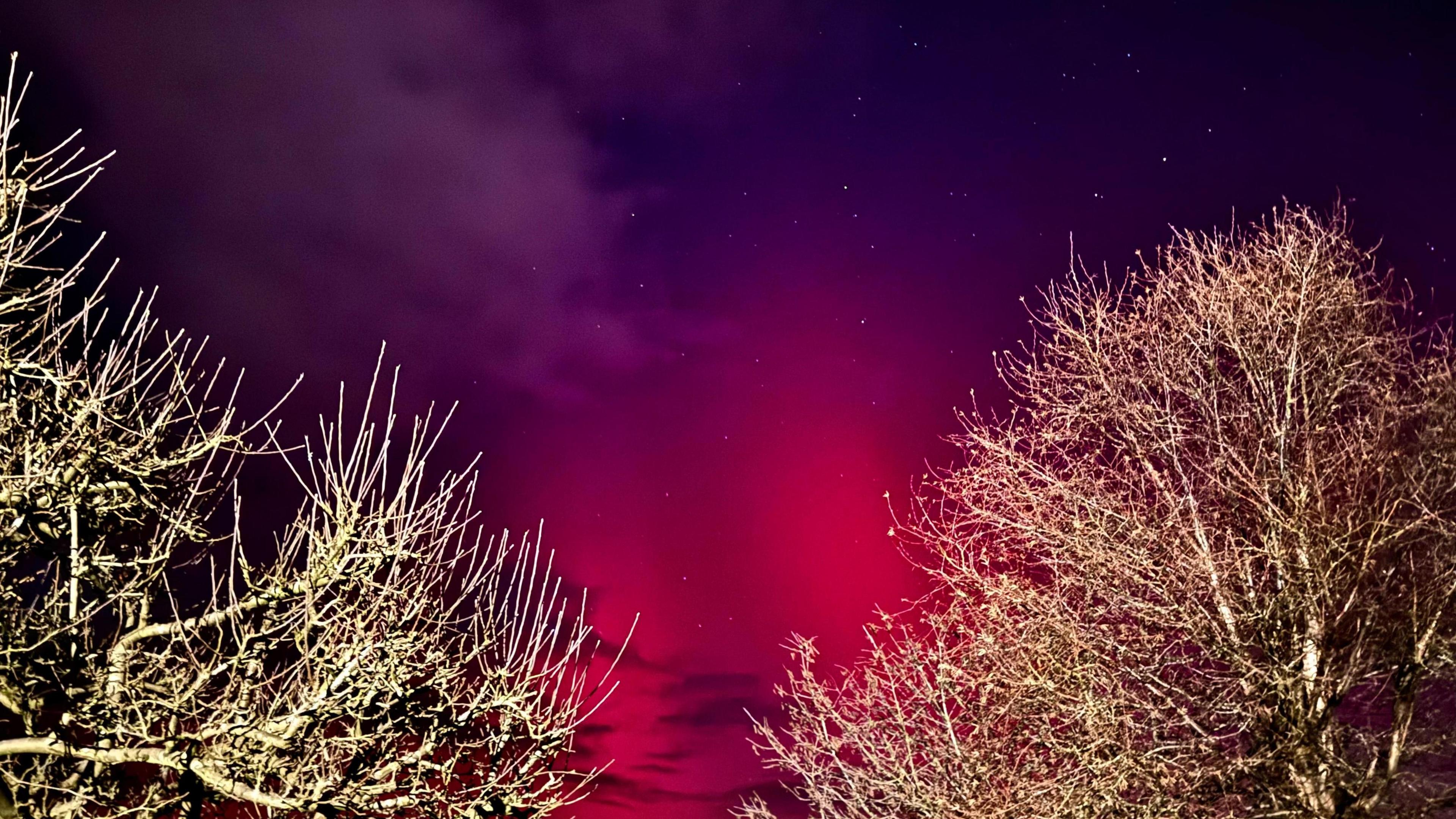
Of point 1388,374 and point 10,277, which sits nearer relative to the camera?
point 10,277

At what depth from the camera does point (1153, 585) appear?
9750mm

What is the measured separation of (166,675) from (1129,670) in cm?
895

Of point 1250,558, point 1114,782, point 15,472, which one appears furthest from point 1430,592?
point 15,472

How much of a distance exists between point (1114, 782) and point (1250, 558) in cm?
260

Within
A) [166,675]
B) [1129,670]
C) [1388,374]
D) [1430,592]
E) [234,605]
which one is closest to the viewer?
[166,675]

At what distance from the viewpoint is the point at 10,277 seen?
8.25 metres

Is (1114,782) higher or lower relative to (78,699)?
higher

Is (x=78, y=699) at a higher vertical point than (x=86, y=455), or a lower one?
lower

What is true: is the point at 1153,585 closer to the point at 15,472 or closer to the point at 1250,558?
the point at 1250,558

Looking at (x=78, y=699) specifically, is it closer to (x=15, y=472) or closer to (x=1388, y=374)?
(x=15, y=472)

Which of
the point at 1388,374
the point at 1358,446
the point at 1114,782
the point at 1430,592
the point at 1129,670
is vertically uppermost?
the point at 1388,374

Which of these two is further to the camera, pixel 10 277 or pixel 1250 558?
pixel 1250 558

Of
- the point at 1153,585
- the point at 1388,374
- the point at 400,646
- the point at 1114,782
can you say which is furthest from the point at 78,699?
the point at 1388,374

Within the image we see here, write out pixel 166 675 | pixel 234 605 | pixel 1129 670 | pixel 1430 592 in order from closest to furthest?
pixel 166 675 → pixel 234 605 → pixel 1430 592 → pixel 1129 670
